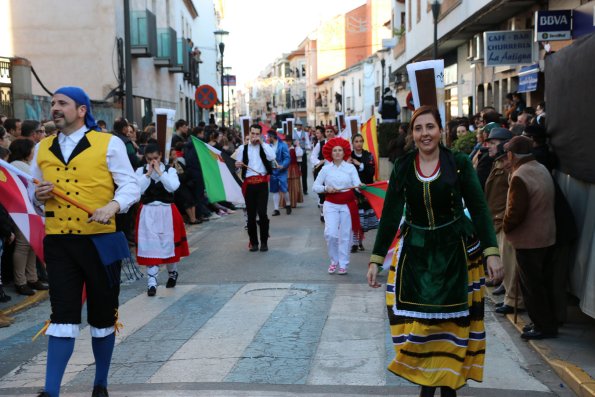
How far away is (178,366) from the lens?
634 centimetres

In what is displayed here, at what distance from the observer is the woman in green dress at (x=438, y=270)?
15.9 ft

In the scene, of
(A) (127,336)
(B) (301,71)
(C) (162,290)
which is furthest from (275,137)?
(B) (301,71)

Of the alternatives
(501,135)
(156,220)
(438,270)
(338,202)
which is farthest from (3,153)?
(438,270)

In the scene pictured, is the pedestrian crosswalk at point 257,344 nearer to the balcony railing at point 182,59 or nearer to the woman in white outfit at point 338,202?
the woman in white outfit at point 338,202

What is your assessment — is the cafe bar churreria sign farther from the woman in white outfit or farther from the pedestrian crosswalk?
the pedestrian crosswalk

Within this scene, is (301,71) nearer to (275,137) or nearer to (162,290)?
(275,137)

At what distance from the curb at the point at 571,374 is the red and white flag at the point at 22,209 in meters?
4.06

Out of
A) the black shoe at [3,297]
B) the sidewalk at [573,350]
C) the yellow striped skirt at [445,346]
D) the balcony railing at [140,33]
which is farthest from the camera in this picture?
the balcony railing at [140,33]

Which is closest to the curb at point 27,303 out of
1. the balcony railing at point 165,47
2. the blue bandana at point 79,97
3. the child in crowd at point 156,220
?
the child in crowd at point 156,220

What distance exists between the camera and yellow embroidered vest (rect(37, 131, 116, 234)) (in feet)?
17.3

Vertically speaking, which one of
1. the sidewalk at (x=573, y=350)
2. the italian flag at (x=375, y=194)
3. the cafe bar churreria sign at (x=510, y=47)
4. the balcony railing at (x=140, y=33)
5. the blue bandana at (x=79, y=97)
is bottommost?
the sidewalk at (x=573, y=350)

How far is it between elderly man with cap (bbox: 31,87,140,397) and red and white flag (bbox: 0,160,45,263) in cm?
117

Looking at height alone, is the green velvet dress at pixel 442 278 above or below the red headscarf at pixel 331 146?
below

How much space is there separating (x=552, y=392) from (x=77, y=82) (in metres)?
20.2
